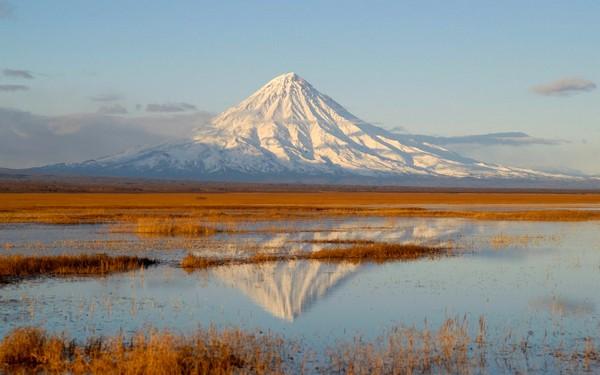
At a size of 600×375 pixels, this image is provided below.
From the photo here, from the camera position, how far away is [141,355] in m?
13.9

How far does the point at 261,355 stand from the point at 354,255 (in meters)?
17.9

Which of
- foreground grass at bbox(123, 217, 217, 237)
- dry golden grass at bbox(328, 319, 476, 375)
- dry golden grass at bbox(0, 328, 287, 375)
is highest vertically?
foreground grass at bbox(123, 217, 217, 237)

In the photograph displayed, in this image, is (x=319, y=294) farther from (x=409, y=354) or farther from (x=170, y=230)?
(x=170, y=230)

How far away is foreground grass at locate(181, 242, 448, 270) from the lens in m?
30.9

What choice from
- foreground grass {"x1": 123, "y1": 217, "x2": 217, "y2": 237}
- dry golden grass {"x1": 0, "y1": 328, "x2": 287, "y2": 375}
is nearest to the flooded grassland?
dry golden grass {"x1": 0, "y1": 328, "x2": 287, "y2": 375}

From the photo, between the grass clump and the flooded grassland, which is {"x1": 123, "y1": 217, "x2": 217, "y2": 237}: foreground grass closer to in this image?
the grass clump

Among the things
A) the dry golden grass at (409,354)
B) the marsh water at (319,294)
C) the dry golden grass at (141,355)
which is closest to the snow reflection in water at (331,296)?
the marsh water at (319,294)

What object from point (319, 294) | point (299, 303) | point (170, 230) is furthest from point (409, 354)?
point (170, 230)

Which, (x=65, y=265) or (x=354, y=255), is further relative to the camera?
(x=354, y=255)

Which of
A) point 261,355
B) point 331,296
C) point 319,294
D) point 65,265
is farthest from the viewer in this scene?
point 65,265

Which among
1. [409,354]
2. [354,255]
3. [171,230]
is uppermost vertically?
[171,230]

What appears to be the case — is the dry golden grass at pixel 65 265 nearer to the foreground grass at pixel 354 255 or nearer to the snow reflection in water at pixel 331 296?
the snow reflection in water at pixel 331 296

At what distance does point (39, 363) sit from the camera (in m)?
14.7

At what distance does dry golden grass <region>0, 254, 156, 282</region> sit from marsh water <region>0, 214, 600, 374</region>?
107 centimetres
